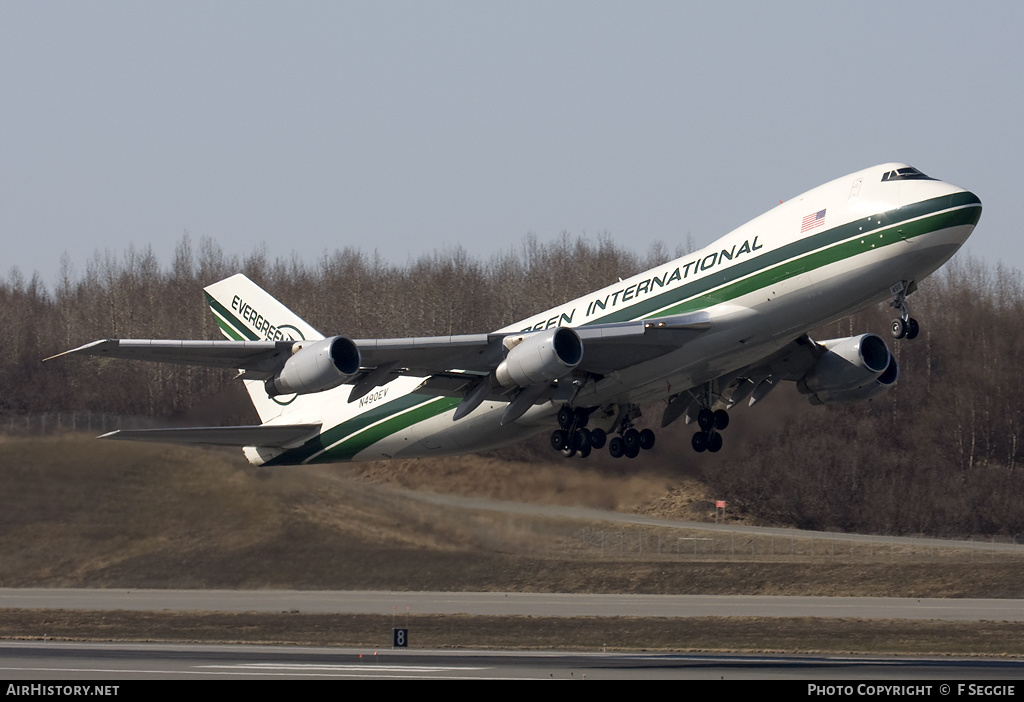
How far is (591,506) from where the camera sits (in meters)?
39.7

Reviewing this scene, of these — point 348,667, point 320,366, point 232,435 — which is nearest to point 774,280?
point 320,366

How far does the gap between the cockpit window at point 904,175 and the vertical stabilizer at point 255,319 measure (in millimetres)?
18286

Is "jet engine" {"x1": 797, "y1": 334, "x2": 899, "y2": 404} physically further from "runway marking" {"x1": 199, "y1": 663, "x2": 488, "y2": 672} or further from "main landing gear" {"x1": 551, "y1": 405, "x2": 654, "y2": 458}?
"runway marking" {"x1": 199, "y1": 663, "x2": 488, "y2": 672}

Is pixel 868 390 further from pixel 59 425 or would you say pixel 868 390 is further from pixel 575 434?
pixel 59 425

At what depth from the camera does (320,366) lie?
2970cm

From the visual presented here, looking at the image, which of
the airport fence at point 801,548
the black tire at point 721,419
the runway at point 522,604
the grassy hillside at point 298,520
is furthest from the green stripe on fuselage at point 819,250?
the airport fence at point 801,548

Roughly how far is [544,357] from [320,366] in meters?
5.26

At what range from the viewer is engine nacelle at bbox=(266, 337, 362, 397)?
1171 inches

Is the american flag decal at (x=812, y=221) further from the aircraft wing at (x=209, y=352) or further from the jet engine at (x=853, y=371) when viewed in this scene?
the aircraft wing at (x=209, y=352)

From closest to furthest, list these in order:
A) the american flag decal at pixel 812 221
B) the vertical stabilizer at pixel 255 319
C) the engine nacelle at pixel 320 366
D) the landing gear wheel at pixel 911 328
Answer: the landing gear wheel at pixel 911 328
the american flag decal at pixel 812 221
the engine nacelle at pixel 320 366
the vertical stabilizer at pixel 255 319

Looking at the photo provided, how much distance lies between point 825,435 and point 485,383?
25509 mm

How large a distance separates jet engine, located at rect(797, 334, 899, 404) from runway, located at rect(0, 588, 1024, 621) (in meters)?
11.4

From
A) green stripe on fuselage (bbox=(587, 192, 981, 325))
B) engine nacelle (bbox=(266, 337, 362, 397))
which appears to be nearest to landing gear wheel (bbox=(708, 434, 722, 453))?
green stripe on fuselage (bbox=(587, 192, 981, 325))

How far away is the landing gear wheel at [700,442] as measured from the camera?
3681cm
